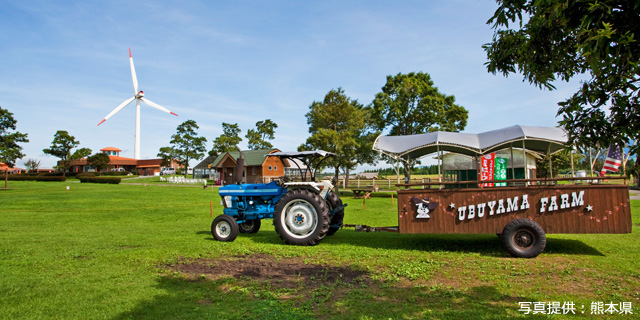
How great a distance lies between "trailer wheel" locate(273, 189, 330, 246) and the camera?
9156mm

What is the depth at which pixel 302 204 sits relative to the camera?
951 centimetres

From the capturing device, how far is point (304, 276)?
649 cm

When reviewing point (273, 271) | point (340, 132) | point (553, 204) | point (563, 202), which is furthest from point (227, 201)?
point (340, 132)

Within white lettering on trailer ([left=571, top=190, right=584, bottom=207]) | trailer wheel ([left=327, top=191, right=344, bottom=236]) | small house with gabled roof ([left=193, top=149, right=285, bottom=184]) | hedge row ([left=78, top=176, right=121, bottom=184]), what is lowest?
trailer wheel ([left=327, top=191, right=344, bottom=236])

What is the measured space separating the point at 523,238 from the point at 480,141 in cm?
1666

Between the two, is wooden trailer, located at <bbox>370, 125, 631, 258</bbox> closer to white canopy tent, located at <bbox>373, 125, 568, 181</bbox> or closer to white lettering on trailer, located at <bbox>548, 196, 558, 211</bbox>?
white lettering on trailer, located at <bbox>548, 196, 558, 211</bbox>

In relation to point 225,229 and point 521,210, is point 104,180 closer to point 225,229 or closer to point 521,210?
point 225,229

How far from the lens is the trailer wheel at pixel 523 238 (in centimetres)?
752

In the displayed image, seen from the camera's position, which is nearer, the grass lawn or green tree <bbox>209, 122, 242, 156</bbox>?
the grass lawn

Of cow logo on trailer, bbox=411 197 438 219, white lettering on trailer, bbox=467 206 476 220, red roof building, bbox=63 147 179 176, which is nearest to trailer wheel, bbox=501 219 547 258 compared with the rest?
white lettering on trailer, bbox=467 206 476 220

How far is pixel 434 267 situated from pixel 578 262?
2.81 metres

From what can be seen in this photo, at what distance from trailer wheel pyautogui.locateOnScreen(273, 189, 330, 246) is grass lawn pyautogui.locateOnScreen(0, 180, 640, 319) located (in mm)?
385

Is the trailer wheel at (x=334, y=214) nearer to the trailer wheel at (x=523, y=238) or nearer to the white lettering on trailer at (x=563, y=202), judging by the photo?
the trailer wheel at (x=523, y=238)

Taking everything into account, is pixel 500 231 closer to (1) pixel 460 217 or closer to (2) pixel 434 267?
(1) pixel 460 217
